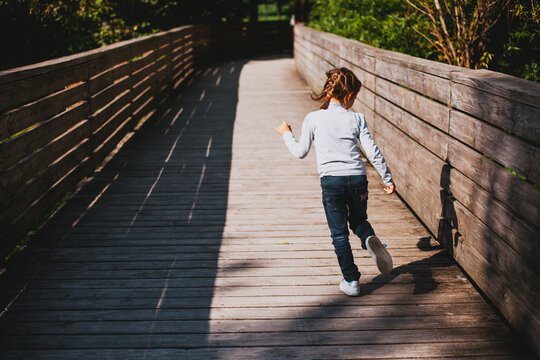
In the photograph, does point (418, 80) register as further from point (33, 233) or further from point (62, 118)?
point (33, 233)

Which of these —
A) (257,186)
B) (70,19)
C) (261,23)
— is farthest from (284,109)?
(261,23)

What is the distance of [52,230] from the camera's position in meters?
4.82

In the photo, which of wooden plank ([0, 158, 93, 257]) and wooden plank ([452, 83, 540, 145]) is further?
wooden plank ([0, 158, 93, 257])

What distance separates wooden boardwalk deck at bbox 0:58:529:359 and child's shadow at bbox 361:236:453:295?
0.05 feet

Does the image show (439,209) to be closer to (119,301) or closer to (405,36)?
(119,301)

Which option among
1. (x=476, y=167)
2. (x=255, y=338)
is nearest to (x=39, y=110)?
(x=255, y=338)

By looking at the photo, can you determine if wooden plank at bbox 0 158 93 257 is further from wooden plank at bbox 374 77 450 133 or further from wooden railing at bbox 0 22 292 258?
wooden plank at bbox 374 77 450 133

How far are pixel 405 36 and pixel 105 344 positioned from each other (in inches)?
252

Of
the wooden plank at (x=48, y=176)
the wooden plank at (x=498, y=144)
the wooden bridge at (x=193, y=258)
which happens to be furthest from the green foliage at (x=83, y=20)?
the wooden plank at (x=498, y=144)

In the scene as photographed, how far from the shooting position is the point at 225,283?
3.84 m

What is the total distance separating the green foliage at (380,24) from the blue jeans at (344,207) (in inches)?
162

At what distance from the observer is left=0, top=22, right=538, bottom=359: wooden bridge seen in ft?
10.2

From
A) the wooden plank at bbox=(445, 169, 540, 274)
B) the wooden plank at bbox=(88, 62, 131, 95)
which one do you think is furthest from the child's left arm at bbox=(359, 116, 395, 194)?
the wooden plank at bbox=(88, 62, 131, 95)

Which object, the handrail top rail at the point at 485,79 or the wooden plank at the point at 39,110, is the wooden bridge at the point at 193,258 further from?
the handrail top rail at the point at 485,79
